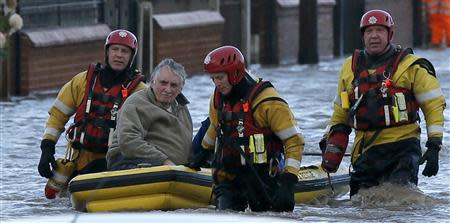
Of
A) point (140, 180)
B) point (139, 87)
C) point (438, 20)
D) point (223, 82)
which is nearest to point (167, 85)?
point (139, 87)

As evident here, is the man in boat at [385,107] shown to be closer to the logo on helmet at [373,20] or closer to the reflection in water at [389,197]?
the logo on helmet at [373,20]

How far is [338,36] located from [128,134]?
1970 centimetres

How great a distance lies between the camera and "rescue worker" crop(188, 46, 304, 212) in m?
9.24

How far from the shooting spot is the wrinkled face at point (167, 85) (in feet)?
33.9

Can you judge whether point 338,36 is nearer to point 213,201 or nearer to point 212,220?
point 213,201

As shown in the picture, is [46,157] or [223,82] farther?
[46,157]

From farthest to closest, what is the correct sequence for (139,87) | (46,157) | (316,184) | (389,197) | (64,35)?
(64,35) → (316,184) → (46,157) → (139,87) → (389,197)

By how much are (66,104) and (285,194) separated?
2.26m

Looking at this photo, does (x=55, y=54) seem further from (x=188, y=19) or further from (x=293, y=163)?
(x=293, y=163)

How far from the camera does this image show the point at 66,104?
10953 millimetres

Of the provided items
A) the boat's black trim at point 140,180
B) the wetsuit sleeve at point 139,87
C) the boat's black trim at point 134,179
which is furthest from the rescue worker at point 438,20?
the boat's black trim at point 134,179

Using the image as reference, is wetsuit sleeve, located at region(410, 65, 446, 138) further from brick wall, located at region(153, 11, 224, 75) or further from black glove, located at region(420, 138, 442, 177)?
brick wall, located at region(153, 11, 224, 75)

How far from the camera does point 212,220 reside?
14.3 feet

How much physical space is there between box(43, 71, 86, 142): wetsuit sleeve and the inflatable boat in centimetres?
73
